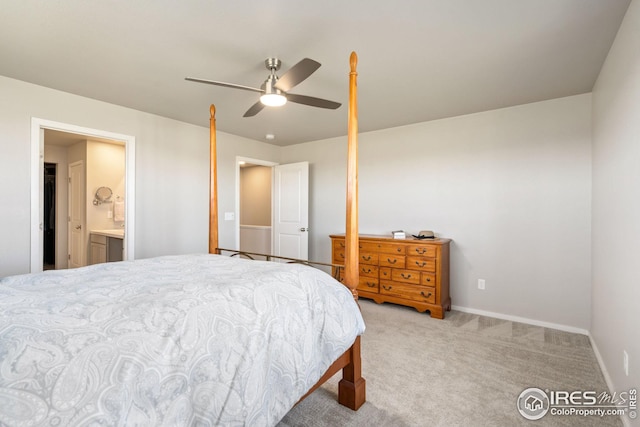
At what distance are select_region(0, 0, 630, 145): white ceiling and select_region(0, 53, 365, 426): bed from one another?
0.51m

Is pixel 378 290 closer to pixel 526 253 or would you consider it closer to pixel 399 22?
pixel 526 253

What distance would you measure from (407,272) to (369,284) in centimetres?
56

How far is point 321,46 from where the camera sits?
→ 219 cm

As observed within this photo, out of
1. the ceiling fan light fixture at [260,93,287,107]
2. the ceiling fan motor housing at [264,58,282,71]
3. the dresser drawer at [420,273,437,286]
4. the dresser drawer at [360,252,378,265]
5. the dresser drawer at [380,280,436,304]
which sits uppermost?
the ceiling fan motor housing at [264,58,282,71]

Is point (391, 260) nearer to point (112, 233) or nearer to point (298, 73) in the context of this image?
point (298, 73)

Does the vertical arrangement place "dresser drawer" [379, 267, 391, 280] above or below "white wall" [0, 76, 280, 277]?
below

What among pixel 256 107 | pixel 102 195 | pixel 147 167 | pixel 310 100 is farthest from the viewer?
pixel 102 195

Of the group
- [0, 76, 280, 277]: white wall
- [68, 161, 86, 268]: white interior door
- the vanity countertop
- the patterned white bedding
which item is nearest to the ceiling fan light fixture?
the patterned white bedding

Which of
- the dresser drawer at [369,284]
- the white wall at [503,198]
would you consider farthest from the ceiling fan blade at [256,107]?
the dresser drawer at [369,284]

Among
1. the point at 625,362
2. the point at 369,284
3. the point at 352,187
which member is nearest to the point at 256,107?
the point at 352,187

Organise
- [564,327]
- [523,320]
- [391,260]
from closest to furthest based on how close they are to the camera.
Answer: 1. [564,327]
2. [523,320]
3. [391,260]

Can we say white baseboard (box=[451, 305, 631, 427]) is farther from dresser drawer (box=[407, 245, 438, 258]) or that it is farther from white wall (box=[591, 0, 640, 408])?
dresser drawer (box=[407, 245, 438, 258])

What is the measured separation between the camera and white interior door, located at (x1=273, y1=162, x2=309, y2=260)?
16.1ft

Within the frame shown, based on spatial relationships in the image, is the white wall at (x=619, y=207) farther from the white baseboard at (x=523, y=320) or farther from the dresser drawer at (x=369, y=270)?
the dresser drawer at (x=369, y=270)
